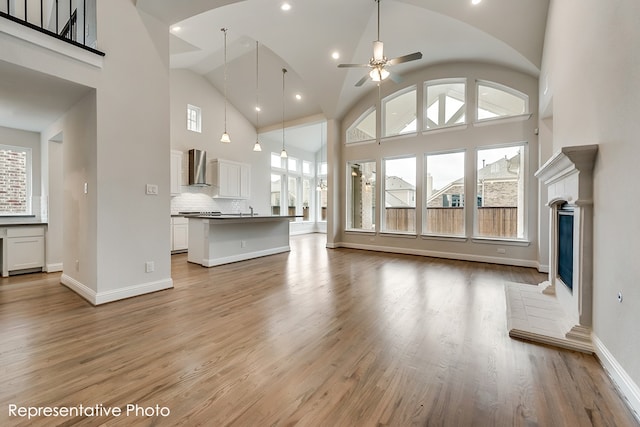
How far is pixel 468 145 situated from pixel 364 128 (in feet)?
8.90

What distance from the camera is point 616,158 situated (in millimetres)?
1833

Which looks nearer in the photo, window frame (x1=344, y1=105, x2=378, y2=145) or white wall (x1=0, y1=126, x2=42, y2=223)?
white wall (x1=0, y1=126, x2=42, y2=223)

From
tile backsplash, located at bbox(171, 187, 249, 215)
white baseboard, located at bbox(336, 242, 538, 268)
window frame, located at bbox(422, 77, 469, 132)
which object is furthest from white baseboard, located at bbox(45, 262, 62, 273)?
window frame, located at bbox(422, 77, 469, 132)

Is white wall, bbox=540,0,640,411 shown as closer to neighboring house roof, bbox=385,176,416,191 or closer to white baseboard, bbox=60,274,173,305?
Result: neighboring house roof, bbox=385,176,416,191

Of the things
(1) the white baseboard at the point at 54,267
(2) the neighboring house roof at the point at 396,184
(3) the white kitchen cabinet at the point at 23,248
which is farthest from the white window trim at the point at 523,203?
(3) the white kitchen cabinet at the point at 23,248

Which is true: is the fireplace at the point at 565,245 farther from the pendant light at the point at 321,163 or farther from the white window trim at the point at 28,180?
the pendant light at the point at 321,163

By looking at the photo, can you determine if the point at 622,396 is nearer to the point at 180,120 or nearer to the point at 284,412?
the point at 284,412

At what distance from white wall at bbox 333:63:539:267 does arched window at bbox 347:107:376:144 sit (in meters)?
0.14

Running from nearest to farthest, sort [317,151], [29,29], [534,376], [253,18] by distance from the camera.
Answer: [534,376]
[29,29]
[253,18]
[317,151]

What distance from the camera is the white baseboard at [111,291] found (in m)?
3.03

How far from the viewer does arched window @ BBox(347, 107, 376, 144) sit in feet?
23.9

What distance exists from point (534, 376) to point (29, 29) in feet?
16.4

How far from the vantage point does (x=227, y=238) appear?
5227 millimetres

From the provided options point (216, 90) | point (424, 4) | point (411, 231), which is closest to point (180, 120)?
point (216, 90)
